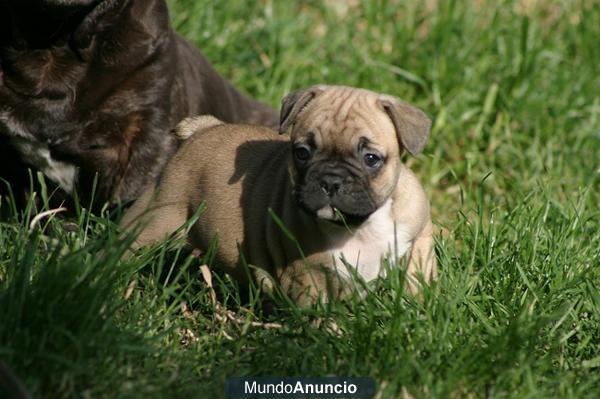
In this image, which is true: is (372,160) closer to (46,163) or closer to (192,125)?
(192,125)

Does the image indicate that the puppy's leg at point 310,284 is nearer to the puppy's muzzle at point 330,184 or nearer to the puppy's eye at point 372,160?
the puppy's muzzle at point 330,184

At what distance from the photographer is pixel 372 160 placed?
4051mm

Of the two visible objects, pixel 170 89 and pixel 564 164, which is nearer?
pixel 170 89

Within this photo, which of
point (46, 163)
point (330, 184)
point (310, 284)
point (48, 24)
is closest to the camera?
point (330, 184)

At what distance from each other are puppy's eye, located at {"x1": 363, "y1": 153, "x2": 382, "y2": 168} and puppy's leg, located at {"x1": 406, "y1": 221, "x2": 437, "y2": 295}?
15.8 inches

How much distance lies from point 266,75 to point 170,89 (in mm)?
1785

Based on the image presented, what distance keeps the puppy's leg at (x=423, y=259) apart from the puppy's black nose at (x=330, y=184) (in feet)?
1.56

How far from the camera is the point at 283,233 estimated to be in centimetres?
425

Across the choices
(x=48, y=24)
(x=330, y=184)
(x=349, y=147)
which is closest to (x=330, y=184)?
(x=330, y=184)

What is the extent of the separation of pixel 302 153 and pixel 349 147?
20cm

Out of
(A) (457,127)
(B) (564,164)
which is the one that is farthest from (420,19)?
(B) (564,164)

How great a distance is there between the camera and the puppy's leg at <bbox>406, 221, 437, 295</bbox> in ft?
13.8

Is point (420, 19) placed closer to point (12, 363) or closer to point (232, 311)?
point (232, 311)

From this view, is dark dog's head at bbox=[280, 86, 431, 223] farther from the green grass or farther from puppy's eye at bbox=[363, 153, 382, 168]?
the green grass
